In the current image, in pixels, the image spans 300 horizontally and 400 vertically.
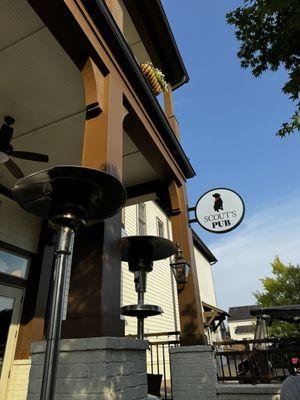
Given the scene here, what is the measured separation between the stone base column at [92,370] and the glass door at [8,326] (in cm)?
321

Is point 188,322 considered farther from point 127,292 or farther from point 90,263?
point 127,292

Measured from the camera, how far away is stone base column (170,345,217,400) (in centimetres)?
412

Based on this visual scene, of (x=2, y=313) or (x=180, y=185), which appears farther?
(x=180, y=185)

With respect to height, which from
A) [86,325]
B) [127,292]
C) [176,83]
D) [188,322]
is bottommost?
[86,325]

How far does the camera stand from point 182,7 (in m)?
7.35

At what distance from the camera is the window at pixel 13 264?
5152 mm

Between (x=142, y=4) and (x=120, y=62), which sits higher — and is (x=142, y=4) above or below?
above

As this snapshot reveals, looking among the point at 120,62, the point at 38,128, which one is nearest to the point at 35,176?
the point at 120,62

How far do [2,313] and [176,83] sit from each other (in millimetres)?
6152

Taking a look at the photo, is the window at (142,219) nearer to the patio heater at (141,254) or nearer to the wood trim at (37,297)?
the wood trim at (37,297)

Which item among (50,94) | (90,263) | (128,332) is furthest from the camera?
(128,332)

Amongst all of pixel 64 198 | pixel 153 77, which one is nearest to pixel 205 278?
pixel 153 77

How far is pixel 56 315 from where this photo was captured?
4.63ft

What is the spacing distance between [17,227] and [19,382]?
2616mm
